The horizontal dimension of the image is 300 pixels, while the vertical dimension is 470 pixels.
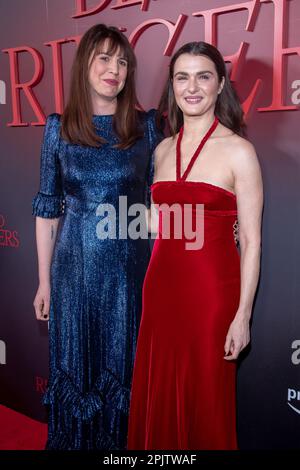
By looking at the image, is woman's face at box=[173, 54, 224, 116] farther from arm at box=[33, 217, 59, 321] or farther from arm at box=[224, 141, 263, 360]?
arm at box=[33, 217, 59, 321]

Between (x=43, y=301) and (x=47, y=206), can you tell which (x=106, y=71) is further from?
(x=43, y=301)

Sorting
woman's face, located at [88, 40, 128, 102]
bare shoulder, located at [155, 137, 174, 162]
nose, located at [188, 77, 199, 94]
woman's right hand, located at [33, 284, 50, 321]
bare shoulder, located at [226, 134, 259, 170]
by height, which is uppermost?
woman's face, located at [88, 40, 128, 102]

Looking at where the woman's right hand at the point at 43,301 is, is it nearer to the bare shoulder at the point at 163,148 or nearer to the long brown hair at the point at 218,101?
the bare shoulder at the point at 163,148

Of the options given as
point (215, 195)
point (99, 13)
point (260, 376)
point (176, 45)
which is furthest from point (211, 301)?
point (99, 13)

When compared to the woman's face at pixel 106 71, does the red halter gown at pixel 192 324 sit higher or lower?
lower

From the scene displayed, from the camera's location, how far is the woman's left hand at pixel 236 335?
191 centimetres

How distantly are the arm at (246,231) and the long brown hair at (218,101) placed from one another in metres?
0.19

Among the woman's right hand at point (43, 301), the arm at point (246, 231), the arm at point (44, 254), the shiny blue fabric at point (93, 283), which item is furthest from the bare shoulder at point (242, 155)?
the woman's right hand at point (43, 301)

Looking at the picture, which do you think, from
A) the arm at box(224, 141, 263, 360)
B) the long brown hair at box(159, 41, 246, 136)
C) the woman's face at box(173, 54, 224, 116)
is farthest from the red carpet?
the woman's face at box(173, 54, 224, 116)

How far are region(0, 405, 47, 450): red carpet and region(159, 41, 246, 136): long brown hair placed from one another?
6.14 ft

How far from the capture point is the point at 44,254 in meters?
2.32

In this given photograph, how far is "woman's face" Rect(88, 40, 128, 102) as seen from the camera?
6.68ft

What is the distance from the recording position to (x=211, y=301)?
6.29ft

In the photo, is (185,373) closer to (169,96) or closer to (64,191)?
(64,191)
